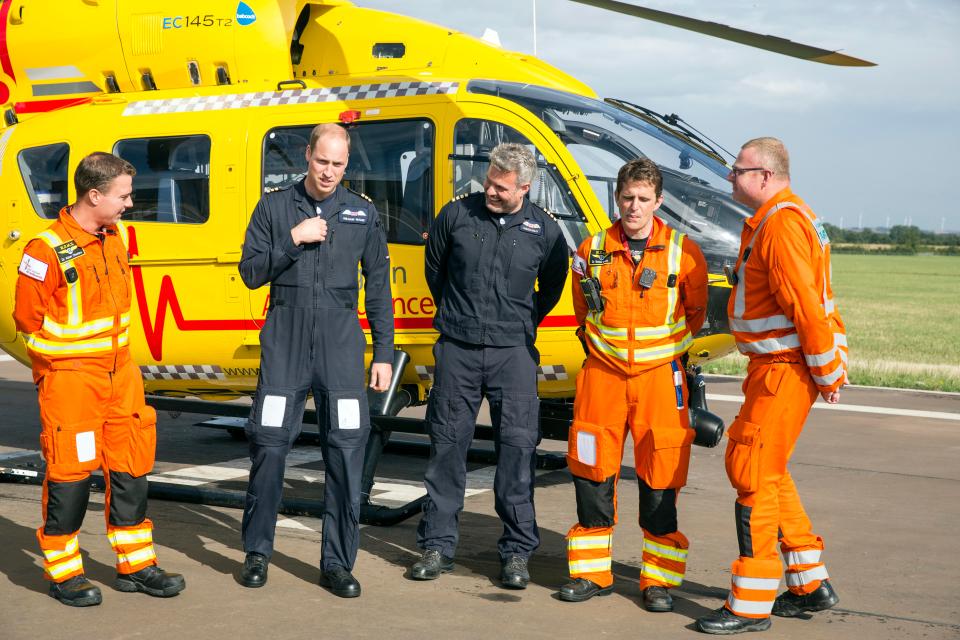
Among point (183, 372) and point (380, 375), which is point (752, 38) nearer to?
point (380, 375)

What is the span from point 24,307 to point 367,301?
1459 millimetres

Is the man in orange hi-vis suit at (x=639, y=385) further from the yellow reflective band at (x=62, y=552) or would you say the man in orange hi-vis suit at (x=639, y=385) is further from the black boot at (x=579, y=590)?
the yellow reflective band at (x=62, y=552)

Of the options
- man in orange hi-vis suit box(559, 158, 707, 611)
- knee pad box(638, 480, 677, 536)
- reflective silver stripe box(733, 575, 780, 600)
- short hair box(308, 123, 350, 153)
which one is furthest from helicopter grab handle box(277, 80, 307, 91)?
reflective silver stripe box(733, 575, 780, 600)

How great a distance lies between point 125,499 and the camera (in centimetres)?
480

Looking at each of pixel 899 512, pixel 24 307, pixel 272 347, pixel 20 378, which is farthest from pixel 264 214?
pixel 20 378

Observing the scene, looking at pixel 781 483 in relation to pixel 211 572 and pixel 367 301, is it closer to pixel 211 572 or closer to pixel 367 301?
pixel 367 301

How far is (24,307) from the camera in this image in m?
4.66

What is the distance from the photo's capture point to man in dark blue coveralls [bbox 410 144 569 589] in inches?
203

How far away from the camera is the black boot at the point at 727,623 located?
14.7ft

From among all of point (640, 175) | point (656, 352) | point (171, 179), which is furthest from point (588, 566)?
point (171, 179)

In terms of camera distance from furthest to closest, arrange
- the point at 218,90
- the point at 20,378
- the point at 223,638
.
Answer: the point at 20,378
the point at 218,90
the point at 223,638

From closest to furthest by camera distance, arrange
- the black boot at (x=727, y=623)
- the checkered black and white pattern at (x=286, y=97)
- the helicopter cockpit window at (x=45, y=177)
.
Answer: the black boot at (x=727, y=623) < the checkered black and white pattern at (x=286, y=97) < the helicopter cockpit window at (x=45, y=177)

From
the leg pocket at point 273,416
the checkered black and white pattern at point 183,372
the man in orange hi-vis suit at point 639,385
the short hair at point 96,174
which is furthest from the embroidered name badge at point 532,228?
the checkered black and white pattern at point 183,372

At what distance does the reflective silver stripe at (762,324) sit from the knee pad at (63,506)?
280cm
